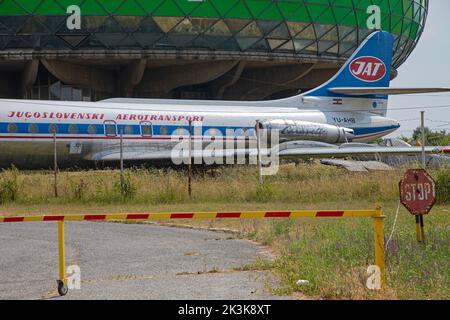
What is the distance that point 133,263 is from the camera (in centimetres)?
1030

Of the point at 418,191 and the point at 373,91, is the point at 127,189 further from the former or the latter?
the point at 373,91

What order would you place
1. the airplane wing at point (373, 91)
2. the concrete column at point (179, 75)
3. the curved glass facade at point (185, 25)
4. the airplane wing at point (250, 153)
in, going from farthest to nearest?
the concrete column at point (179, 75) < the curved glass facade at point (185, 25) < the airplane wing at point (373, 91) < the airplane wing at point (250, 153)

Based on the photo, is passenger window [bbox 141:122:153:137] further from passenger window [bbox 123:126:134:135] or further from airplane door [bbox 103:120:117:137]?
airplane door [bbox 103:120:117:137]

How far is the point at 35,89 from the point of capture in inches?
1706

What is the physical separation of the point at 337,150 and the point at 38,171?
10847 mm

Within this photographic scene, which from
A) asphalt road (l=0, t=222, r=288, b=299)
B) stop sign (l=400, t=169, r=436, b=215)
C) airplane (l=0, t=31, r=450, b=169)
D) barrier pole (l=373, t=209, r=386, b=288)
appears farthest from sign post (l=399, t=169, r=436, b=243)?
airplane (l=0, t=31, r=450, b=169)

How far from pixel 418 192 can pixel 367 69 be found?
2689 cm

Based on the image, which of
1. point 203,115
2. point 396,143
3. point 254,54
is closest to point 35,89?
point 254,54

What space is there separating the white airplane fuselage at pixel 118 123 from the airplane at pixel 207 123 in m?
0.03

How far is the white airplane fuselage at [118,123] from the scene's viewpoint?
83.5 feet

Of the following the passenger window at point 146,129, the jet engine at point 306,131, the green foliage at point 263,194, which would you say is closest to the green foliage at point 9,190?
the green foliage at point 263,194

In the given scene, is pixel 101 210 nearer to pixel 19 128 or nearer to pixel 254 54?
pixel 19 128

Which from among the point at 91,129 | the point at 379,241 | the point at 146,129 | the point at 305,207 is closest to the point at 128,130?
the point at 146,129

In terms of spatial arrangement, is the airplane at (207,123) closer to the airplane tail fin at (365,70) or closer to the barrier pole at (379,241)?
the airplane tail fin at (365,70)
